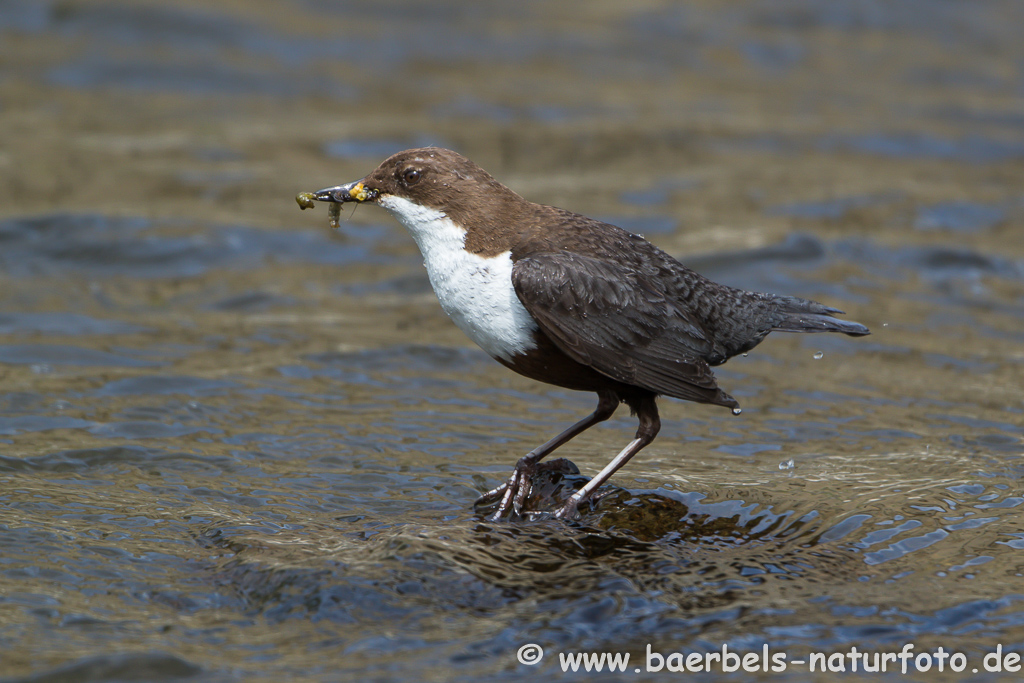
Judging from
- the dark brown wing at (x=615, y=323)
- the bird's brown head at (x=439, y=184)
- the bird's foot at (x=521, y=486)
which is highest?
the bird's brown head at (x=439, y=184)

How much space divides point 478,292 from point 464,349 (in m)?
2.62

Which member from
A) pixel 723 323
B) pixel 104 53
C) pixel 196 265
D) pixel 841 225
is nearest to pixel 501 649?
pixel 723 323

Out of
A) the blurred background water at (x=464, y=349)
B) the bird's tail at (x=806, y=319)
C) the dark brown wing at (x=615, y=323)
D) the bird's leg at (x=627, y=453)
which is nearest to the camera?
the blurred background water at (x=464, y=349)

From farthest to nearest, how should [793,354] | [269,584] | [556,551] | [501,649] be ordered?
[793,354], [556,551], [269,584], [501,649]

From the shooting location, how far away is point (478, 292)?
13.0 ft

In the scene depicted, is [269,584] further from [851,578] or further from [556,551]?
[851,578]

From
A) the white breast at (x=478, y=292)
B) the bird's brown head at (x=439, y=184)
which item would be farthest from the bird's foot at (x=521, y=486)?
the bird's brown head at (x=439, y=184)

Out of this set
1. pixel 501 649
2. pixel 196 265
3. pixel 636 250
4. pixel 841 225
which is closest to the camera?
pixel 501 649

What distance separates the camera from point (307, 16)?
12.2m

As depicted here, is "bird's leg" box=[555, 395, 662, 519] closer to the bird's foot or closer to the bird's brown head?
the bird's foot

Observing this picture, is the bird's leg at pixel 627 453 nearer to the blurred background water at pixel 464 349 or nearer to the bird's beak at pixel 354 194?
the blurred background water at pixel 464 349

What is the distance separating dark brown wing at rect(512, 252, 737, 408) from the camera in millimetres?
3877

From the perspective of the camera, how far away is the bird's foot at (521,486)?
4.13 m

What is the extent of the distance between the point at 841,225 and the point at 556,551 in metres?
5.56
